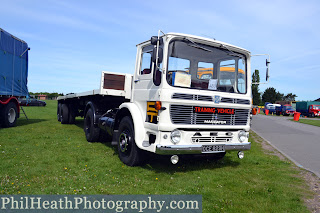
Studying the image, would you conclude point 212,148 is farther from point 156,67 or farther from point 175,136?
point 156,67

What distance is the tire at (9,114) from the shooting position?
1175 cm

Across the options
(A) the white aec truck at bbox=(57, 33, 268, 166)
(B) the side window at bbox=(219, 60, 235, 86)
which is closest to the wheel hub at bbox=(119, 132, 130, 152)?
(A) the white aec truck at bbox=(57, 33, 268, 166)

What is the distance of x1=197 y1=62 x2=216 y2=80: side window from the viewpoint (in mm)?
6016

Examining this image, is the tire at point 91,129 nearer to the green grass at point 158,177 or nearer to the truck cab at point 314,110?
the green grass at point 158,177

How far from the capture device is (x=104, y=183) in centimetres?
484

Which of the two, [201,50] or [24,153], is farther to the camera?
[24,153]

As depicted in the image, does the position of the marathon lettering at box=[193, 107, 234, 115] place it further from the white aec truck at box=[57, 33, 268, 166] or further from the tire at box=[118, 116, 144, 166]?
the tire at box=[118, 116, 144, 166]

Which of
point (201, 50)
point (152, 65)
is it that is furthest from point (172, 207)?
point (201, 50)

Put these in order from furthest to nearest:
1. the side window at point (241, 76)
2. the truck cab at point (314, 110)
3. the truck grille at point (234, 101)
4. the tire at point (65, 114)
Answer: the truck cab at point (314, 110) → the tire at point (65, 114) → the side window at point (241, 76) → the truck grille at point (234, 101)

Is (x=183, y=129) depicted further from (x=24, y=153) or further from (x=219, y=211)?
(x=24, y=153)

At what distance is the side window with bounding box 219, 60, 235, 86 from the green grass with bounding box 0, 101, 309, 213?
2.01 meters

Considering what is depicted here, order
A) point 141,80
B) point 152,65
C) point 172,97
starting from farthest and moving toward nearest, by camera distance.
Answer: point 141,80
point 152,65
point 172,97

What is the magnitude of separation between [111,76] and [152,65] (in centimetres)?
253

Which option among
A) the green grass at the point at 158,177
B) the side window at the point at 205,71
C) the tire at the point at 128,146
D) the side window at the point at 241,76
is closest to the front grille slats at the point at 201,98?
the side window at the point at 241,76
